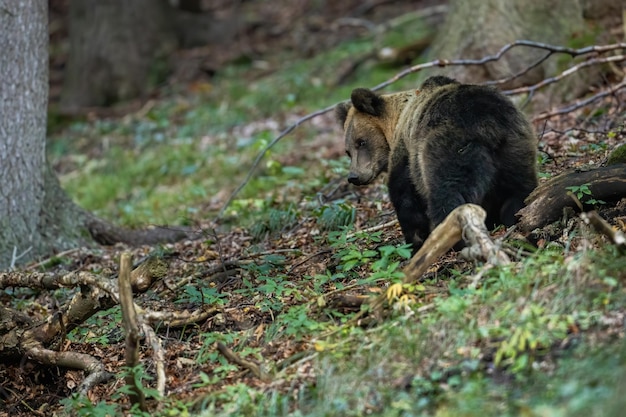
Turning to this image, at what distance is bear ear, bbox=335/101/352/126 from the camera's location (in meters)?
7.50

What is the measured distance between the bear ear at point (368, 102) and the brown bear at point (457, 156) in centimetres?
31

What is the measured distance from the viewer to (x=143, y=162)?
13.8m

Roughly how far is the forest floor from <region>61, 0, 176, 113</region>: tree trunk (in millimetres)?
8648

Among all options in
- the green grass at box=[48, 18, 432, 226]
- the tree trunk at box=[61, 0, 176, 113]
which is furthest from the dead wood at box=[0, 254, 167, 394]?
the tree trunk at box=[61, 0, 176, 113]

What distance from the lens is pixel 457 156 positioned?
570 cm

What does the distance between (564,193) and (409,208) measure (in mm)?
1269

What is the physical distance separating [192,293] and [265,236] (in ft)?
7.00

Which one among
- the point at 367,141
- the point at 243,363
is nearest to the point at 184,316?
the point at 243,363

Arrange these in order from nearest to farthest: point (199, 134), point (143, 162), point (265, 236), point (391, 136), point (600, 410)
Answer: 1. point (600, 410)
2. point (391, 136)
3. point (265, 236)
4. point (143, 162)
5. point (199, 134)

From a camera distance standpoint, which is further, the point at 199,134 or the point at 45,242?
the point at 199,134

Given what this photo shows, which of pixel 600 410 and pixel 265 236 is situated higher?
pixel 600 410

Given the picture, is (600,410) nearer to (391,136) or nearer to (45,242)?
(391,136)

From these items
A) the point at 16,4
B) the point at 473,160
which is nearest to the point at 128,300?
the point at 473,160

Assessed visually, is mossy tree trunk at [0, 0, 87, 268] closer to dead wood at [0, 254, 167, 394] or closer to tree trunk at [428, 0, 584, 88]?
dead wood at [0, 254, 167, 394]
